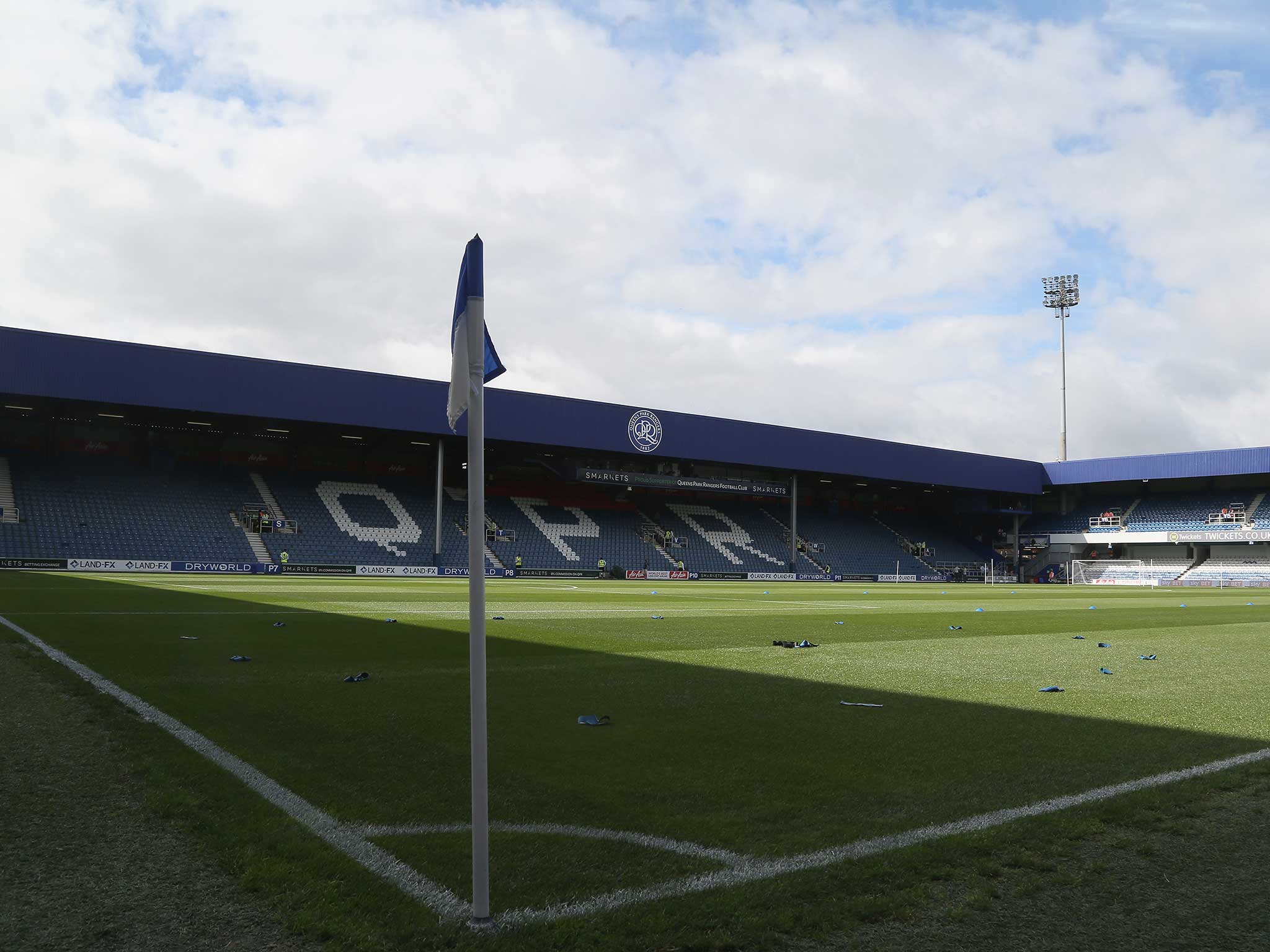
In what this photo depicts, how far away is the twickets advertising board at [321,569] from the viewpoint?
38000mm

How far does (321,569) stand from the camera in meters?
38.4

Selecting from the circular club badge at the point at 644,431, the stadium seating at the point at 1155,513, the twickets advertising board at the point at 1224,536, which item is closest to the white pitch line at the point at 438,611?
the circular club badge at the point at 644,431

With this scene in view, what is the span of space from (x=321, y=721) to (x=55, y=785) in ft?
5.66

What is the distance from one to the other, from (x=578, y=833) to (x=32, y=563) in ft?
122

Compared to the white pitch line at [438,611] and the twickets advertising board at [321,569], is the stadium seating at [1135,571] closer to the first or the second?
the twickets advertising board at [321,569]

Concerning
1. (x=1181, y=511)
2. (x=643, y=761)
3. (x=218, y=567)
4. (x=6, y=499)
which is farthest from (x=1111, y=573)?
(x=643, y=761)

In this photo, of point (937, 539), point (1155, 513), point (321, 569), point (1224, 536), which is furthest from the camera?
point (937, 539)

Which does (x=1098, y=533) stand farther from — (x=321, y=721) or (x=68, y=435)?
(x=321, y=721)

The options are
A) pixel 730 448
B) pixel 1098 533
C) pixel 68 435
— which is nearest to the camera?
pixel 68 435

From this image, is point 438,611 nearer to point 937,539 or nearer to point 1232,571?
point 937,539

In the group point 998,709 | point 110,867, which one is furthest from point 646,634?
point 110,867

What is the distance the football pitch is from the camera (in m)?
3.01

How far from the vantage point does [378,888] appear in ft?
9.85

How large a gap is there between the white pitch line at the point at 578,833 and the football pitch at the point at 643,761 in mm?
11
